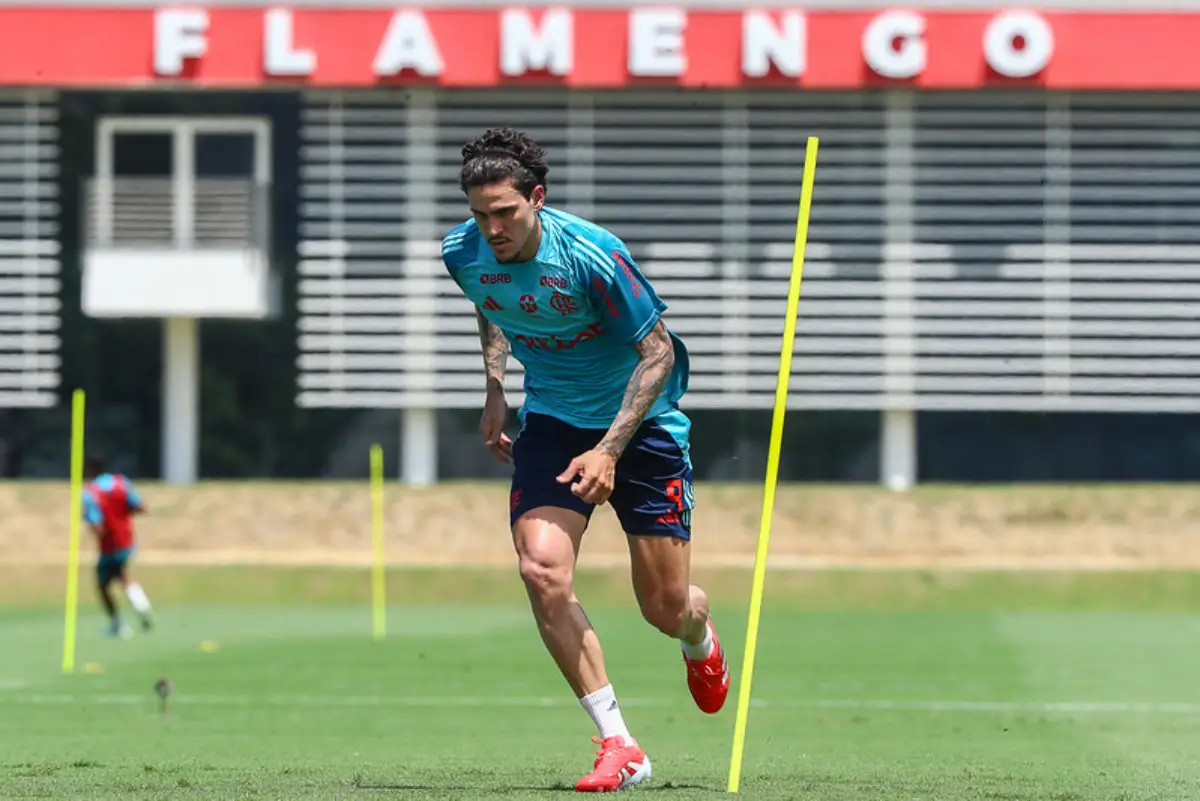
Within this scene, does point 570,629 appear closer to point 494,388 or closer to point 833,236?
point 494,388

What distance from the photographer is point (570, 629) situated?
7977 millimetres

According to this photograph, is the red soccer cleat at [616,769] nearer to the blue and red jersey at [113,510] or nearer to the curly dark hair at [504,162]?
the curly dark hair at [504,162]

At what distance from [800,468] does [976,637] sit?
921cm

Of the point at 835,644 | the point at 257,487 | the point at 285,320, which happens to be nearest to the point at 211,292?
the point at 285,320

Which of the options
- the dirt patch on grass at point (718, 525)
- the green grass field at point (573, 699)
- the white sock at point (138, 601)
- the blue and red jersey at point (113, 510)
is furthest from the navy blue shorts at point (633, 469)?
the dirt patch on grass at point (718, 525)

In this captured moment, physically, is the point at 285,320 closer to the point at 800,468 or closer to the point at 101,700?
the point at 800,468

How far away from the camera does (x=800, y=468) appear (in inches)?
1147

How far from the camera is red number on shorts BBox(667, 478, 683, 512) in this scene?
8359mm

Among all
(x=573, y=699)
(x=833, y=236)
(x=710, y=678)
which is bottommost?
(x=573, y=699)

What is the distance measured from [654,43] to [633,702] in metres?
14.9

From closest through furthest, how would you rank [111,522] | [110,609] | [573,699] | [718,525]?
[573,699], [110,609], [111,522], [718,525]

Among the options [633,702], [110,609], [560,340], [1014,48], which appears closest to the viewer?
[560,340]

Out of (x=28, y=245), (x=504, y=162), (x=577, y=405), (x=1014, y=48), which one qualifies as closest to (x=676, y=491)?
(x=577, y=405)

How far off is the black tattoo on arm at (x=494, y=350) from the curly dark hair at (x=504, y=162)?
0.93m
